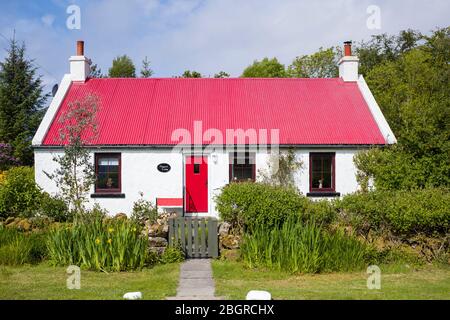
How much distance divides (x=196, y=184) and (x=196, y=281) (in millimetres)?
8793

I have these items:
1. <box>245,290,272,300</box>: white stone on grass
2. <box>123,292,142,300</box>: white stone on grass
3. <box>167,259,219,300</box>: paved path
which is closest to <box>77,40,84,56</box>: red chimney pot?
<box>167,259,219,300</box>: paved path

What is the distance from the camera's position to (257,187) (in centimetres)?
1249

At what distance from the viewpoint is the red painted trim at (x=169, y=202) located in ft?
58.0

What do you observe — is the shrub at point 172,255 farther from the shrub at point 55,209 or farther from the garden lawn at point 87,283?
the shrub at point 55,209

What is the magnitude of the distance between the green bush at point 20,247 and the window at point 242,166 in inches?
310

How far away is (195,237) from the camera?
1229 cm

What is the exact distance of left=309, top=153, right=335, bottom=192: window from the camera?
18.5 metres

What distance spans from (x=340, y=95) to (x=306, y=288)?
13.5 m

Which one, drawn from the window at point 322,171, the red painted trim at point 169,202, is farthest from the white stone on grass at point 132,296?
the window at point 322,171

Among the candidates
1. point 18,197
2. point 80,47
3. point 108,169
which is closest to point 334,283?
point 18,197

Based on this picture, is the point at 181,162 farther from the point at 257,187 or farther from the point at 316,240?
the point at 316,240

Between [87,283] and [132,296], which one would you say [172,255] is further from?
[132,296]

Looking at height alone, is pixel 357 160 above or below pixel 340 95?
below
